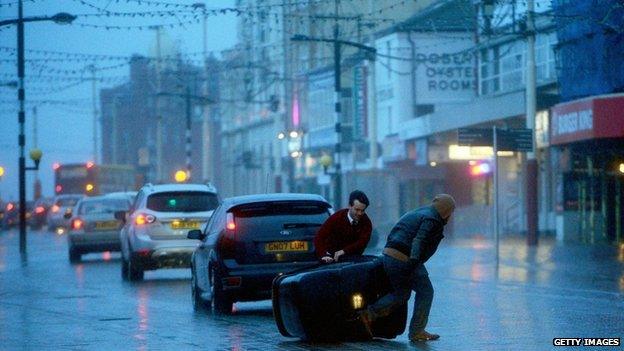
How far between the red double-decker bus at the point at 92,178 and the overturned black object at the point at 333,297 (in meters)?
69.7

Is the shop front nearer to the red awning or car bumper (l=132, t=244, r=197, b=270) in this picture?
the red awning

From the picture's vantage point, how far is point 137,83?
13150 centimetres

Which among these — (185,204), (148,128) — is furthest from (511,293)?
(148,128)

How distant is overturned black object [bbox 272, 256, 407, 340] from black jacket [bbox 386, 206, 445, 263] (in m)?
0.44

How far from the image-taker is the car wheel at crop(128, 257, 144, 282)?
28.2 m

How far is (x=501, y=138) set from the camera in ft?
110

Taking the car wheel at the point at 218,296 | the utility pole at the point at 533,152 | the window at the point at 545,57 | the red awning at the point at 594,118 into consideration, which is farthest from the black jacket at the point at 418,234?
the window at the point at 545,57

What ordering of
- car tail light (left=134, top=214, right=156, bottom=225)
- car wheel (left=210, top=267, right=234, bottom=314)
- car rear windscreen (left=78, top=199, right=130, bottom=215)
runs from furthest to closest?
car rear windscreen (left=78, top=199, right=130, bottom=215), car tail light (left=134, top=214, right=156, bottom=225), car wheel (left=210, top=267, right=234, bottom=314)

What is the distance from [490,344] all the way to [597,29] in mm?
27649

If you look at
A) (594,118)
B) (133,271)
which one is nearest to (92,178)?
(594,118)

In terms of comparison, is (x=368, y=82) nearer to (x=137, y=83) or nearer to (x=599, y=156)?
(x=599, y=156)

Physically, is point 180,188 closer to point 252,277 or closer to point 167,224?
point 167,224

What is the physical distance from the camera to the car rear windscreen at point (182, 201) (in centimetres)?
2822

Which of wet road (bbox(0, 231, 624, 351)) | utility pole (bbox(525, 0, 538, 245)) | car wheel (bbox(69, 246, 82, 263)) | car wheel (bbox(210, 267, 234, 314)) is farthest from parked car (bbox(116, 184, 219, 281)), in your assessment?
utility pole (bbox(525, 0, 538, 245))
